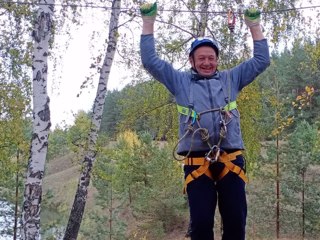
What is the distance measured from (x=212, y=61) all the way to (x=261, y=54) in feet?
1.02

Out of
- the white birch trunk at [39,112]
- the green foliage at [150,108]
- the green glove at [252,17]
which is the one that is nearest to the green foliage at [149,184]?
the green foliage at [150,108]

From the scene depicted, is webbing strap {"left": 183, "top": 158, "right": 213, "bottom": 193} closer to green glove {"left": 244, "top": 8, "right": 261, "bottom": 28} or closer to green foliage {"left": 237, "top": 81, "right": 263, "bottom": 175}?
green glove {"left": 244, "top": 8, "right": 261, "bottom": 28}

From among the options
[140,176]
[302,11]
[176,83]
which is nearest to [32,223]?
[176,83]

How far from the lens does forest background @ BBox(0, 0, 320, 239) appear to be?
868 centimetres

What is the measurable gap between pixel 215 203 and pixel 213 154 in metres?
0.26

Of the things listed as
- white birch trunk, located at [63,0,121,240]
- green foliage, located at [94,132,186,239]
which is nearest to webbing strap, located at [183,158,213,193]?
white birch trunk, located at [63,0,121,240]

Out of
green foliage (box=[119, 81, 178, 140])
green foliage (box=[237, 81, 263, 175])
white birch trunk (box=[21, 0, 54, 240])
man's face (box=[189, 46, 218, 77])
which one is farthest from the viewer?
green foliage (box=[119, 81, 178, 140])

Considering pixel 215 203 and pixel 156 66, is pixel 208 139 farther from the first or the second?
pixel 156 66

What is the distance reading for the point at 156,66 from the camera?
2.73 meters

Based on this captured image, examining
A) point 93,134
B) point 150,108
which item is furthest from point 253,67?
point 150,108

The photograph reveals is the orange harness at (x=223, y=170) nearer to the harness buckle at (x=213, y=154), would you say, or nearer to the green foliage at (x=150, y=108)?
the harness buckle at (x=213, y=154)

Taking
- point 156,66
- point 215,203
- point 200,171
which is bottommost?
point 215,203

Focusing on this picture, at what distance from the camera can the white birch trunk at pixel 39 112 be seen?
6.07 meters

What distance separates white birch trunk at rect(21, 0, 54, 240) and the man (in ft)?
11.9
